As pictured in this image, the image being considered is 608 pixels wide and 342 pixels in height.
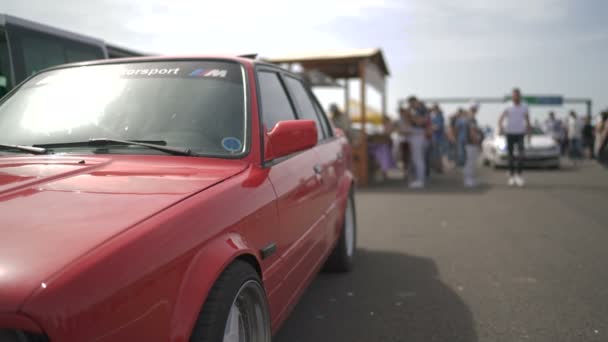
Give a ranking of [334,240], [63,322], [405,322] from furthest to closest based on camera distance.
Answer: [334,240]
[405,322]
[63,322]

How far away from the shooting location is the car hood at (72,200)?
49.6 inches

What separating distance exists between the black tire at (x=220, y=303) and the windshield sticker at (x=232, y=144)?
632 mm

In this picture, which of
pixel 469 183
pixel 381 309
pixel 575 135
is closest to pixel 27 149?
pixel 381 309

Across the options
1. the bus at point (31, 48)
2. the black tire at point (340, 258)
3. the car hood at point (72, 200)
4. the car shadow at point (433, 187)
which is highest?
the bus at point (31, 48)

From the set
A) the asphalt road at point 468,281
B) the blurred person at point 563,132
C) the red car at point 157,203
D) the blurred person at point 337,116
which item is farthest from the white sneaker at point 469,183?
→ the blurred person at point 563,132

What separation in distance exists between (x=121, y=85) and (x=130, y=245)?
1.46 metres

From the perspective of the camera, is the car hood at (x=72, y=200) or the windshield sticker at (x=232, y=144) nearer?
the car hood at (x=72, y=200)

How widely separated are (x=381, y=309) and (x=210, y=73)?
5.93 ft

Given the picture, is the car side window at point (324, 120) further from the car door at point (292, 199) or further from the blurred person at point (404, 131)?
the blurred person at point (404, 131)

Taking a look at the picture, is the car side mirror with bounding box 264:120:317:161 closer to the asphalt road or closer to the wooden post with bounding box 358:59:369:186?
the asphalt road

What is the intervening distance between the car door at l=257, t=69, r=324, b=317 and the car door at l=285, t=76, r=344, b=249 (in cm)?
15

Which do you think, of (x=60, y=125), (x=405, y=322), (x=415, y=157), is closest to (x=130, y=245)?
(x=60, y=125)

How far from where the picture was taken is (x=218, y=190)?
189 cm

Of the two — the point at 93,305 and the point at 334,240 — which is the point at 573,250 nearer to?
the point at 334,240
